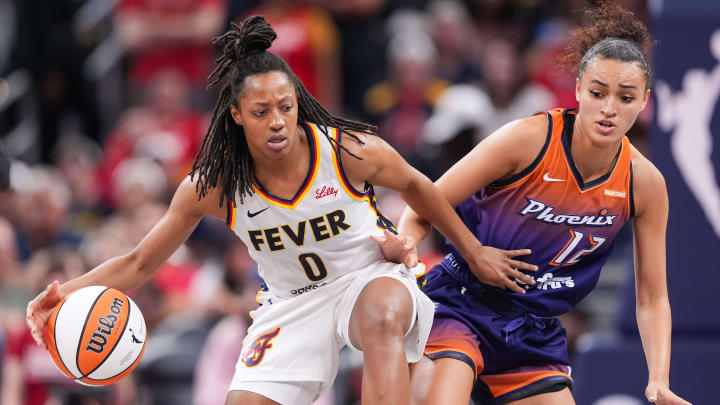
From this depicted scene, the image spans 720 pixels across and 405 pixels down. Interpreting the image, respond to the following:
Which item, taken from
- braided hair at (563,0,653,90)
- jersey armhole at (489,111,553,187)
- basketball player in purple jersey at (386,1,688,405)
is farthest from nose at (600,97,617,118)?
jersey armhole at (489,111,553,187)

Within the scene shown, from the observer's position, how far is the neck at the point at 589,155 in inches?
187

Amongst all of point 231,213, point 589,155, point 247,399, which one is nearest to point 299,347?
point 247,399

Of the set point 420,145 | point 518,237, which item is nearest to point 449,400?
point 518,237

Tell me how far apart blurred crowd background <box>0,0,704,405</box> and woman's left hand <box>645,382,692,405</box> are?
1516 mm

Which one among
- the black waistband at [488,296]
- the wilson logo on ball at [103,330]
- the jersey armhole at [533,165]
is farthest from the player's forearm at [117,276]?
the jersey armhole at [533,165]

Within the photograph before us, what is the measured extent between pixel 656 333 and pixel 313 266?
156 cm

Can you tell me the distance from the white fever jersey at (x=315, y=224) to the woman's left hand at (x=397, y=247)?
0.09 m

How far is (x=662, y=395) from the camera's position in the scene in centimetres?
464

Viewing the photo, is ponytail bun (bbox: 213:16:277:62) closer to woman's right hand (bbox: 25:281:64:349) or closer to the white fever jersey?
the white fever jersey

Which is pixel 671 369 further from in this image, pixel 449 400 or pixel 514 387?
pixel 449 400

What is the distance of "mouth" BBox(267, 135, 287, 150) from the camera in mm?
4438

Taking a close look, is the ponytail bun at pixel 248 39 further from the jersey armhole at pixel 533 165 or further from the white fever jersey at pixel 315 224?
the jersey armhole at pixel 533 165

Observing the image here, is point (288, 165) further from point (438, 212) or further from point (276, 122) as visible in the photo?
point (438, 212)

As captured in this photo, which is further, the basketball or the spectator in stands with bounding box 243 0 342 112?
the spectator in stands with bounding box 243 0 342 112
